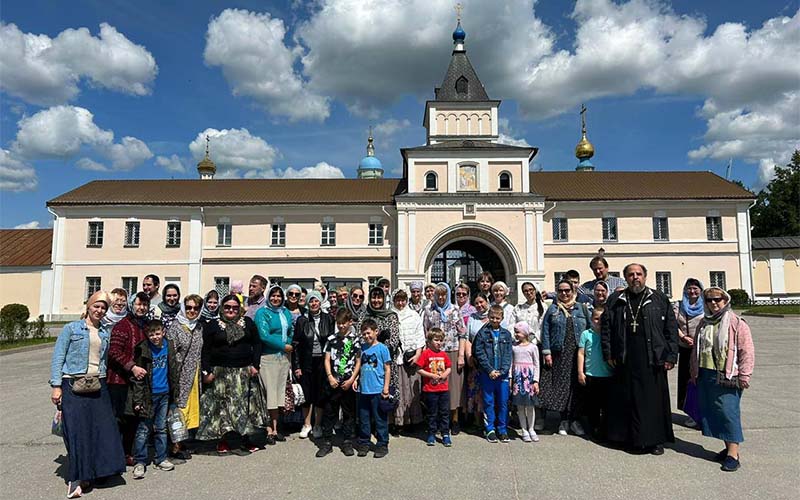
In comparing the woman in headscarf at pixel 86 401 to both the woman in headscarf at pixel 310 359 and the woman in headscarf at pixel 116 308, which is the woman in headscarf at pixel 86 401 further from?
the woman in headscarf at pixel 310 359

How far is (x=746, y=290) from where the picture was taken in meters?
27.4

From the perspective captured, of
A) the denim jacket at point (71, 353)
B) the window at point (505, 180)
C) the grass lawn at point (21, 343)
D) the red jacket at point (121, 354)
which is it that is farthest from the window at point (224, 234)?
the denim jacket at point (71, 353)

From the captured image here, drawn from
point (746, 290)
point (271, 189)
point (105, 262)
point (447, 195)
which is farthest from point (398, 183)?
point (746, 290)

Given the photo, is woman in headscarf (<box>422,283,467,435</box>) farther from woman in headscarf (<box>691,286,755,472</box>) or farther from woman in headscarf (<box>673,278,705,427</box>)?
woman in headscarf (<box>673,278,705,427</box>)

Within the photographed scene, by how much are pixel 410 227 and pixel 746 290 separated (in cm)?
2009

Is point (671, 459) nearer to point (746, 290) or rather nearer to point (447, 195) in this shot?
point (447, 195)

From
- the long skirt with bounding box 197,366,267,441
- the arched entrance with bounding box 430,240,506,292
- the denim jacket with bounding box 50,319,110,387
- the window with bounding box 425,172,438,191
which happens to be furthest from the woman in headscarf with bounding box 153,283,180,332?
the arched entrance with bounding box 430,240,506,292

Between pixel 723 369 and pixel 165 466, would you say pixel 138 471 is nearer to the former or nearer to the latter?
pixel 165 466

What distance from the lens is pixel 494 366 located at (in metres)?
5.59

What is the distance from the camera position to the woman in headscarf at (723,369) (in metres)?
4.71

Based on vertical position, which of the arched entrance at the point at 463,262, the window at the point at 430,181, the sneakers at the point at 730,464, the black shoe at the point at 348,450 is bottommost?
the black shoe at the point at 348,450

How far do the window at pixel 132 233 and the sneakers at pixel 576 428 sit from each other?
28083 mm

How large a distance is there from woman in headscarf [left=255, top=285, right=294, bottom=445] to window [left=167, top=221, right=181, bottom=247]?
81.1 ft

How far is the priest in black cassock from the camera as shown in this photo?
5141mm
